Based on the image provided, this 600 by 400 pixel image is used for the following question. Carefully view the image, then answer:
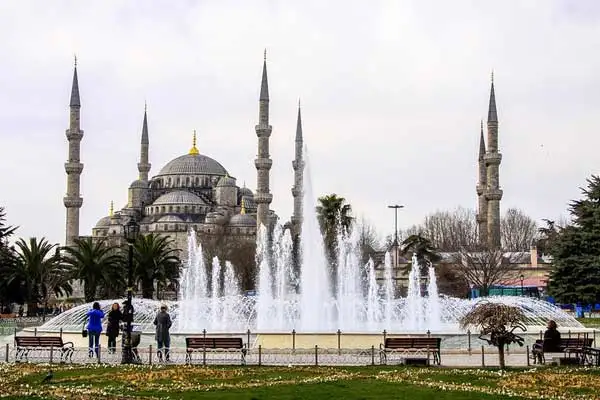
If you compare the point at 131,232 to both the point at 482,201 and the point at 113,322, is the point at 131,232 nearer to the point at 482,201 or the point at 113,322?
the point at 113,322

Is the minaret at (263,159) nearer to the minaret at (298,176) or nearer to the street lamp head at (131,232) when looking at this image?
the minaret at (298,176)

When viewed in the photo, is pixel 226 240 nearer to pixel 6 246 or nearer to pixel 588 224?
pixel 6 246

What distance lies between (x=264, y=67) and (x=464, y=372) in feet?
173

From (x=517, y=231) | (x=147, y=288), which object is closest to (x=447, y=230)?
(x=517, y=231)

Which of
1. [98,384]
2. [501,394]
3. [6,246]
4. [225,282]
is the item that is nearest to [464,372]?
[501,394]

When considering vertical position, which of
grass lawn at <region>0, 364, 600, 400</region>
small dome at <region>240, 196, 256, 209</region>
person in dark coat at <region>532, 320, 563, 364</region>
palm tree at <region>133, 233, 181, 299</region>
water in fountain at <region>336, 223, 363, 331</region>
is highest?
small dome at <region>240, 196, 256, 209</region>

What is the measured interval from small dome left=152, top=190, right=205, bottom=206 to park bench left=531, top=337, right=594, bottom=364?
7365cm

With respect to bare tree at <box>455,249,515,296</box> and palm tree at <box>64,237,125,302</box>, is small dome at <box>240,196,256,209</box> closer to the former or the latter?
bare tree at <box>455,249,515,296</box>

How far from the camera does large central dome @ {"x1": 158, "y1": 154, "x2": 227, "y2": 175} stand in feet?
309

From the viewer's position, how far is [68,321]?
25.2 meters

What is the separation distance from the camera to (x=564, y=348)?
15.5 metres

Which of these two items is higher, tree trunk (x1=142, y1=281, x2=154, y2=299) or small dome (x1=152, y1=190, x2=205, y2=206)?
small dome (x1=152, y1=190, x2=205, y2=206)

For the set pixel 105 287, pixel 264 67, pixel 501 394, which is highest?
pixel 264 67

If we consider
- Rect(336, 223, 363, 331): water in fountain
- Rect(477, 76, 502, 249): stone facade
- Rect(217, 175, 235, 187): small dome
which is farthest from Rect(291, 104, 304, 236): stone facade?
Rect(336, 223, 363, 331): water in fountain
